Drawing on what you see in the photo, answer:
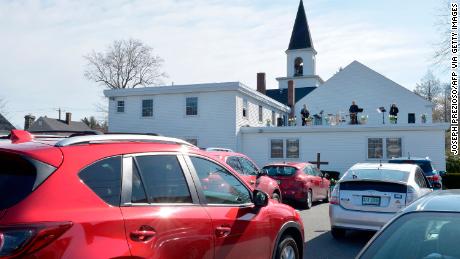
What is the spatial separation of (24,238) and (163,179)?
1.37 meters

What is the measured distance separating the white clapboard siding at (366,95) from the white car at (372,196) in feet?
92.4

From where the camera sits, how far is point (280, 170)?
15312 millimetres

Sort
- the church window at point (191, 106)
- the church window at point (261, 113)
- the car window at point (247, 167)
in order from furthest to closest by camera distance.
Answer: the church window at point (261, 113), the church window at point (191, 106), the car window at point (247, 167)

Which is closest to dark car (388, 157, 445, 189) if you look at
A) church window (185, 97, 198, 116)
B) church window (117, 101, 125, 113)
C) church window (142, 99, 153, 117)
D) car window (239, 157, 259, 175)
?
car window (239, 157, 259, 175)

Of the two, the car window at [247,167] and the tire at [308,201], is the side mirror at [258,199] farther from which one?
the tire at [308,201]

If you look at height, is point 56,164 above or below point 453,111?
below

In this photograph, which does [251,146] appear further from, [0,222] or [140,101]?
[0,222]

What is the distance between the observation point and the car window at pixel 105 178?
3431 millimetres

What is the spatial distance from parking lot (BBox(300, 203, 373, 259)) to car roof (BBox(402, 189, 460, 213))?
15.3ft

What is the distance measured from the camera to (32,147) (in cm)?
347

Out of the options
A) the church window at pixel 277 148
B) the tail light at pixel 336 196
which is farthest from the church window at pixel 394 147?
the tail light at pixel 336 196

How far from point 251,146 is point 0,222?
85.1 ft

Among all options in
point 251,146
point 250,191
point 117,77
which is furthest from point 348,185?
point 117,77

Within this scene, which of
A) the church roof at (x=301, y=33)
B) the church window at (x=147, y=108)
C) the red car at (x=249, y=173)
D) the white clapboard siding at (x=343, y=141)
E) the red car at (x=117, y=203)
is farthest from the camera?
the church roof at (x=301, y=33)
